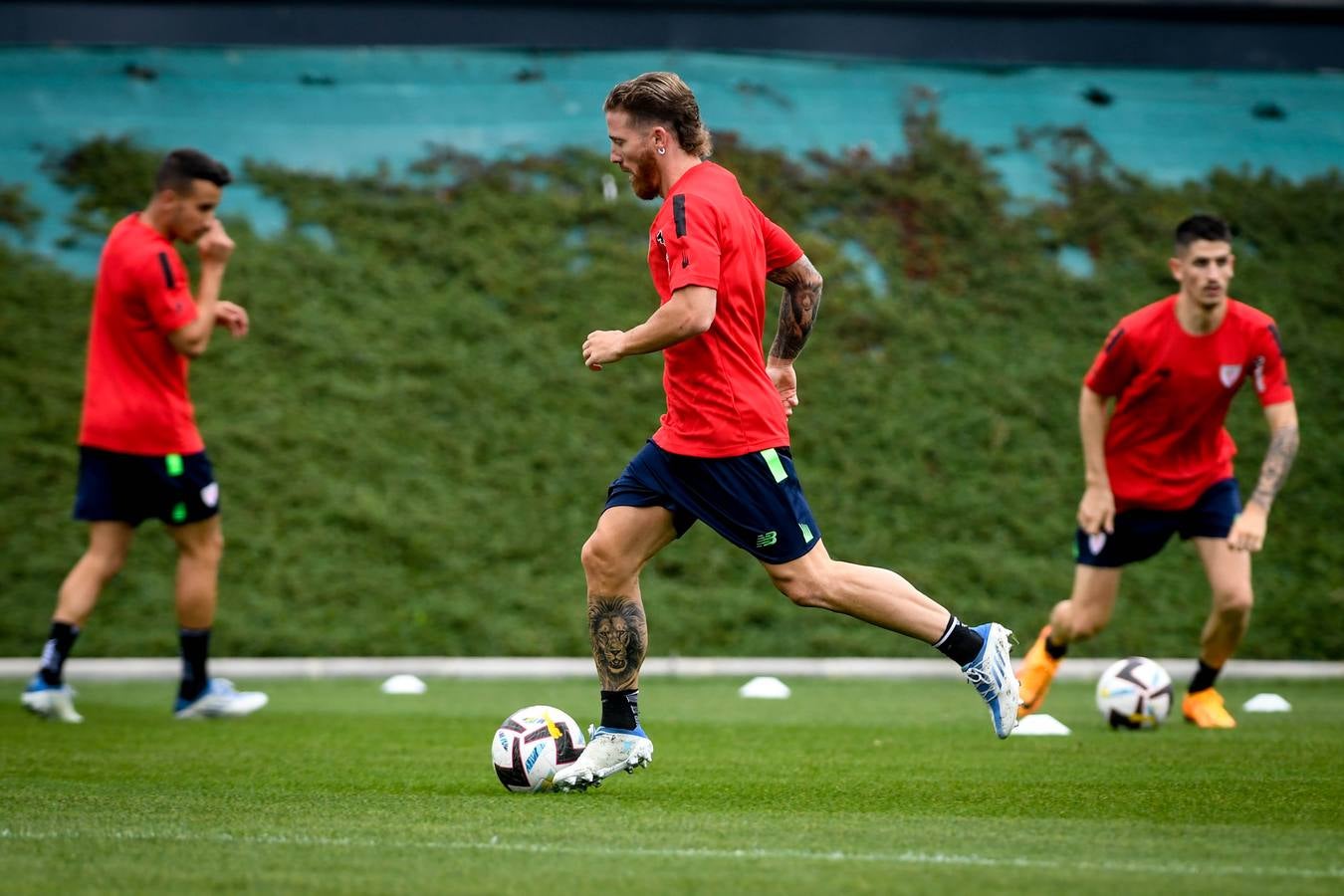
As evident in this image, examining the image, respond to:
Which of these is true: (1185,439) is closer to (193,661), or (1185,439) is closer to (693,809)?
(693,809)

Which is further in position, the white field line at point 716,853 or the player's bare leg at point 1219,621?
the player's bare leg at point 1219,621

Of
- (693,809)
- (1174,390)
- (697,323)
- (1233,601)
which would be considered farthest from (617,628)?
(1233,601)

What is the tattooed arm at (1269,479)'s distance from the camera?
7.27 meters

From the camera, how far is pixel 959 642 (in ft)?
17.9

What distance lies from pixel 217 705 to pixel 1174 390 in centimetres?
506

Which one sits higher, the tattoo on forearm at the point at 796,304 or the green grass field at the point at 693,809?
the tattoo on forearm at the point at 796,304

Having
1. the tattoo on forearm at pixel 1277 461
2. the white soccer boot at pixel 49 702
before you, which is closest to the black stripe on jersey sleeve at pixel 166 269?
the white soccer boot at pixel 49 702

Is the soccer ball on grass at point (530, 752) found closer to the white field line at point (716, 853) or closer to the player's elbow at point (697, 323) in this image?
the white field line at point (716, 853)

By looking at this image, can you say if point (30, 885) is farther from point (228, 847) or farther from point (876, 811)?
point (876, 811)

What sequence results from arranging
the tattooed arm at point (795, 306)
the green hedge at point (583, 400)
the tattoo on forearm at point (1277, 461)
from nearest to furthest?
the tattooed arm at point (795, 306)
the tattoo on forearm at point (1277, 461)
the green hedge at point (583, 400)

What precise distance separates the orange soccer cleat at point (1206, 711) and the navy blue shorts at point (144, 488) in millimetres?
5054

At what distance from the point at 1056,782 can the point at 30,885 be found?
351cm

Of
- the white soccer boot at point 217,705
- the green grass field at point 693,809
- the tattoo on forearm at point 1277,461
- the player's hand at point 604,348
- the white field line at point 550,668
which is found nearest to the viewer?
the green grass field at point 693,809

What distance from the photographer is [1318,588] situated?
1206 cm
